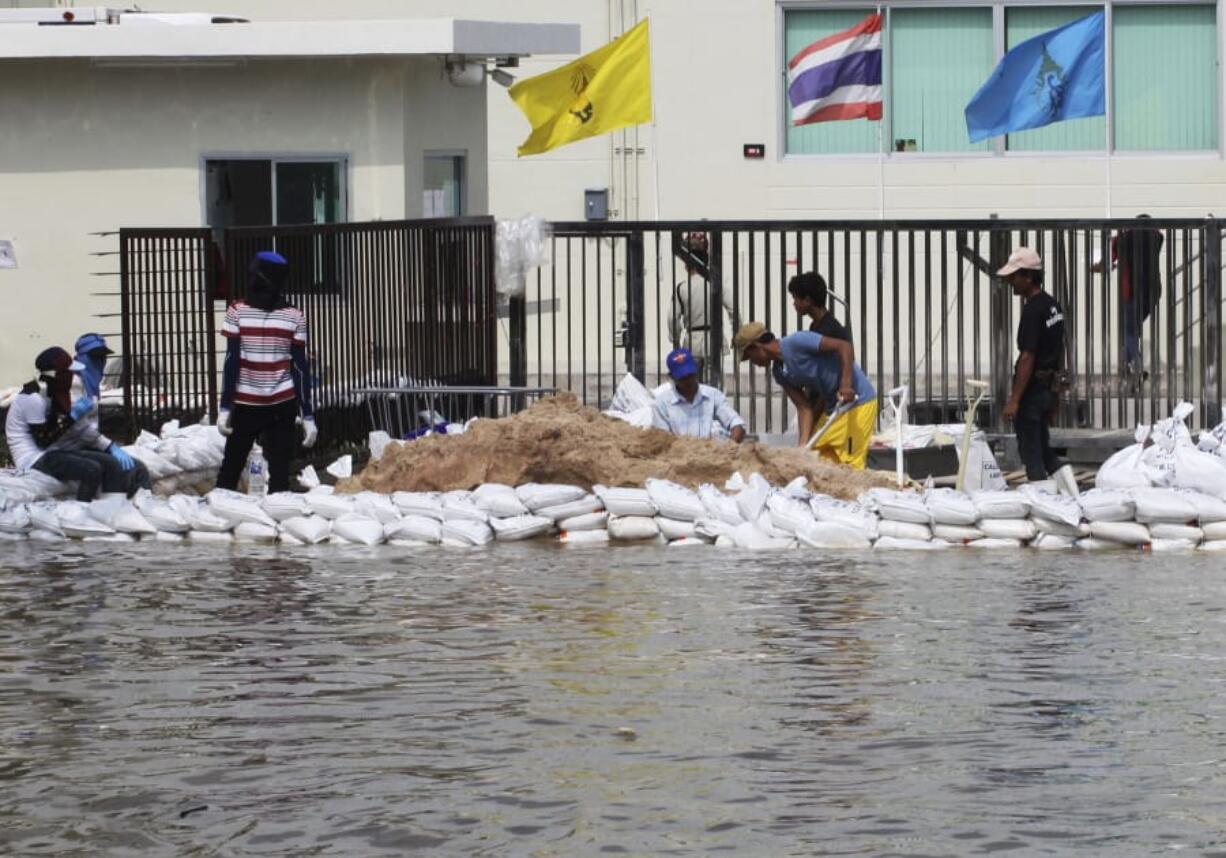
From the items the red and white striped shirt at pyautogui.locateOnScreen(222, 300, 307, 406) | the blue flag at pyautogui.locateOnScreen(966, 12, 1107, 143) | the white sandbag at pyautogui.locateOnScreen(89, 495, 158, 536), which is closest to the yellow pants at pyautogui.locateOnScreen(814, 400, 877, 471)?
the red and white striped shirt at pyautogui.locateOnScreen(222, 300, 307, 406)

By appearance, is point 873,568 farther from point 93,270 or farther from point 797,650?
point 93,270

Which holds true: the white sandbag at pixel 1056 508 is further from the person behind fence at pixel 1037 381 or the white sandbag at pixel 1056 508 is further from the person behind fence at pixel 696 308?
the person behind fence at pixel 696 308

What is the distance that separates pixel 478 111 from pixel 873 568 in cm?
1142

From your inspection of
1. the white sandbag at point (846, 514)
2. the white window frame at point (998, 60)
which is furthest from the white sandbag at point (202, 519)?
the white window frame at point (998, 60)

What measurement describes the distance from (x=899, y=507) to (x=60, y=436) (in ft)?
16.7

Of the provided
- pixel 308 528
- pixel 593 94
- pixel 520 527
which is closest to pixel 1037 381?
pixel 520 527

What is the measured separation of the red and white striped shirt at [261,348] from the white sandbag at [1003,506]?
13.9 ft

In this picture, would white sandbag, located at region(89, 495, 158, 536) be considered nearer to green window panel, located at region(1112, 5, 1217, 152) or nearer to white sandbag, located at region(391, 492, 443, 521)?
white sandbag, located at region(391, 492, 443, 521)

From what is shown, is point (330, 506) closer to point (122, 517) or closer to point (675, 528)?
point (122, 517)

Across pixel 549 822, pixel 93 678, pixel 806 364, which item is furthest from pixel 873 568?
pixel 549 822

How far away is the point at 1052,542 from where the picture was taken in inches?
551

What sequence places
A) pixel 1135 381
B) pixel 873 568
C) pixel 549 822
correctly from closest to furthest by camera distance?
pixel 549 822 → pixel 873 568 → pixel 1135 381

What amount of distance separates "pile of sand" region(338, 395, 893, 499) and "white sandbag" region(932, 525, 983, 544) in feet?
3.01

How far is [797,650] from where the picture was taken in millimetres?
10773
